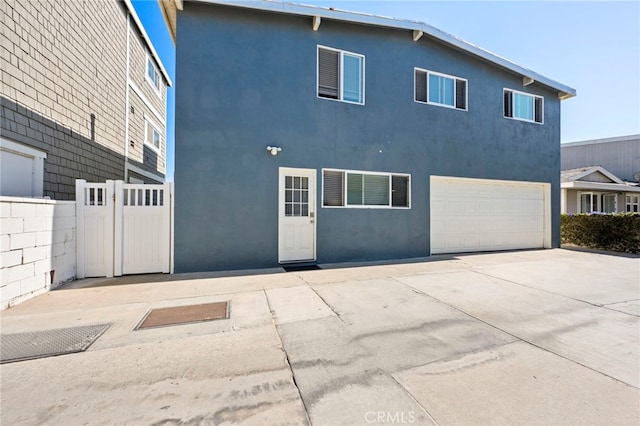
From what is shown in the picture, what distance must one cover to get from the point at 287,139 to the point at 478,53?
685 cm

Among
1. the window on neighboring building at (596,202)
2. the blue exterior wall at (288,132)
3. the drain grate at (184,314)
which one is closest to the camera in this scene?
the drain grate at (184,314)

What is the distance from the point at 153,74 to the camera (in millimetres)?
11914

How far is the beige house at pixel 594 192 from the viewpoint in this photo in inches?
572

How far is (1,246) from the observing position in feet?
11.9

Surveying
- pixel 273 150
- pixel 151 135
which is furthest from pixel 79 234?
pixel 151 135

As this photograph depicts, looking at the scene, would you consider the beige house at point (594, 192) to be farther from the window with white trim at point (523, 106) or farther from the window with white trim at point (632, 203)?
the window with white trim at point (523, 106)

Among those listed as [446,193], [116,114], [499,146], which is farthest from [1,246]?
[499,146]

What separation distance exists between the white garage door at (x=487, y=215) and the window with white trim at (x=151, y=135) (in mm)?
11166

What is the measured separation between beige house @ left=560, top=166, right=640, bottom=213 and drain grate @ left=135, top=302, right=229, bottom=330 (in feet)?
56.8

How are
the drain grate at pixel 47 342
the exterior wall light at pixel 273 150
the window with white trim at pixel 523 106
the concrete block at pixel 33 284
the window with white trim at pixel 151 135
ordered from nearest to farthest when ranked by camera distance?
the drain grate at pixel 47 342 < the concrete block at pixel 33 284 < the exterior wall light at pixel 273 150 < the window with white trim at pixel 523 106 < the window with white trim at pixel 151 135

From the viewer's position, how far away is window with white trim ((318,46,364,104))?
6.96m

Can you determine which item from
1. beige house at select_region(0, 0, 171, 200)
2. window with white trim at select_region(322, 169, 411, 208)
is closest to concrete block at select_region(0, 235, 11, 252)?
beige house at select_region(0, 0, 171, 200)

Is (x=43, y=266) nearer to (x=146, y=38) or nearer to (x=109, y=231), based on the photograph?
(x=109, y=231)

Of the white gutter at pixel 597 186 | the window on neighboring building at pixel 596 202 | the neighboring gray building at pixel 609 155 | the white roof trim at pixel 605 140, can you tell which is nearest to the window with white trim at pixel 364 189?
the white gutter at pixel 597 186
